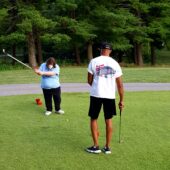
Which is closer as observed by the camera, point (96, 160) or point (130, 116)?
point (96, 160)

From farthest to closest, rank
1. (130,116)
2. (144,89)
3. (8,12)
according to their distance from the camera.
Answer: (8,12)
(144,89)
(130,116)

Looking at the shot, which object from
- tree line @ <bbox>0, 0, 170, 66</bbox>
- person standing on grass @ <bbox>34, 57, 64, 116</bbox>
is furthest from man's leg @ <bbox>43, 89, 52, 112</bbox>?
tree line @ <bbox>0, 0, 170, 66</bbox>

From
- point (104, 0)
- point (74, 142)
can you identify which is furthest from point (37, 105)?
point (104, 0)

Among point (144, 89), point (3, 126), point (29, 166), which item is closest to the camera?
point (29, 166)

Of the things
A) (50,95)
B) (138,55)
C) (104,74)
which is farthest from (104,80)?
(138,55)

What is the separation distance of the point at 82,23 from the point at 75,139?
29.0m

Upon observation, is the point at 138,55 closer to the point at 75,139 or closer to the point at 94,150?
the point at 75,139

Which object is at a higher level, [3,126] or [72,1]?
[72,1]

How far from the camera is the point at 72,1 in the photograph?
121ft

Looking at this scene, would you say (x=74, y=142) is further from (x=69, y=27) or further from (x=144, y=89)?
(x=69, y=27)

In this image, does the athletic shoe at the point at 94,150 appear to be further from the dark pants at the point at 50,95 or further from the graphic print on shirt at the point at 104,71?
the dark pants at the point at 50,95

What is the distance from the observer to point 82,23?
37312 mm

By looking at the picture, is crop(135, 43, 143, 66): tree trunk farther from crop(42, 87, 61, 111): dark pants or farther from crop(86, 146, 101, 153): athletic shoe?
crop(86, 146, 101, 153): athletic shoe

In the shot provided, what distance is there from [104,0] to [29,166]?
33.4 m
